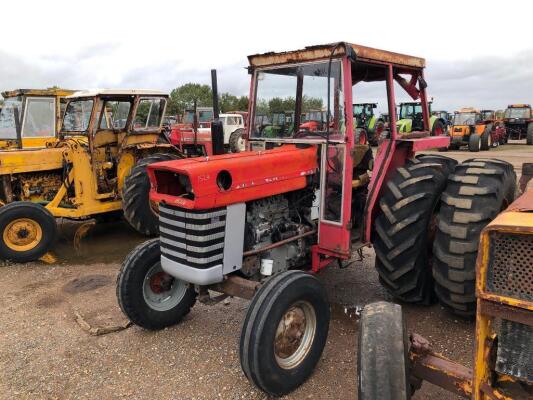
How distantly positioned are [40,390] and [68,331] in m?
0.89

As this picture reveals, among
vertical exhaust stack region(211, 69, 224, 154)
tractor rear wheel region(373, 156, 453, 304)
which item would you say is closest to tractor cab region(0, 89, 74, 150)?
vertical exhaust stack region(211, 69, 224, 154)

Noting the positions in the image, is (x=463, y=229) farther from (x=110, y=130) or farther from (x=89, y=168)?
(x=110, y=130)

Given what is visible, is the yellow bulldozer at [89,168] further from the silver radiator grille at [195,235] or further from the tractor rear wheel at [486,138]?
the tractor rear wheel at [486,138]

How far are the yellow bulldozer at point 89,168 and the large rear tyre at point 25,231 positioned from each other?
0.04ft

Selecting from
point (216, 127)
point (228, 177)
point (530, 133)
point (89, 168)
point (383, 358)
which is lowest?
point (383, 358)

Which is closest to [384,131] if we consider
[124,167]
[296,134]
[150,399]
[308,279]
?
[296,134]

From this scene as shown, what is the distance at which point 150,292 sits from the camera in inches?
154

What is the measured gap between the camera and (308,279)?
3.12 metres

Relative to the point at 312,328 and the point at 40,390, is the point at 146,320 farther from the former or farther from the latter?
the point at 312,328

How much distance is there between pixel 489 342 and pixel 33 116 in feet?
29.8

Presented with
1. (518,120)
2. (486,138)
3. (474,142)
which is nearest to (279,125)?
(474,142)

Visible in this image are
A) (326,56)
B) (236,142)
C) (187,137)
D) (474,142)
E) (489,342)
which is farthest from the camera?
(474,142)

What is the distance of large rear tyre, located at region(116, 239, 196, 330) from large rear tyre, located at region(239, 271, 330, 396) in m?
1.28

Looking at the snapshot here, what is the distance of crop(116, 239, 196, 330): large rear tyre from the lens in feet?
12.2
